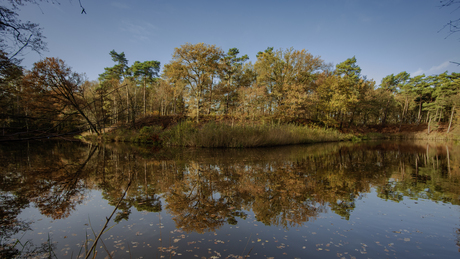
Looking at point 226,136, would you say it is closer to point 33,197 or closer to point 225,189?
point 225,189

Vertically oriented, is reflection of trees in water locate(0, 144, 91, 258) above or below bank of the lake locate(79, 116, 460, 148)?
below

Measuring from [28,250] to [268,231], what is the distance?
10.2 feet

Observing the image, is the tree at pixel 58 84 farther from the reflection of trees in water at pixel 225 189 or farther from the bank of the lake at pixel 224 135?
the bank of the lake at pixel 224 135

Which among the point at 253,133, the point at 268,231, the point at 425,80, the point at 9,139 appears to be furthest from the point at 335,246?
the point at 425,80

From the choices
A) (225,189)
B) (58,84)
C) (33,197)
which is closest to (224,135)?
(225,189)

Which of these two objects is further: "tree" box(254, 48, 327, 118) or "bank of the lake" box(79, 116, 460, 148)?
"tree" box(254, 48, 327, 118)

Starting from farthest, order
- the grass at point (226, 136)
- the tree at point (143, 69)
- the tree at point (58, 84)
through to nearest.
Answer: the tree at point (143, 69) → the grass at point (226, 136) → the tree at point (58, 84)

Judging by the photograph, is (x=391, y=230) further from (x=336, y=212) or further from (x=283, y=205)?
(x=283, y=205)

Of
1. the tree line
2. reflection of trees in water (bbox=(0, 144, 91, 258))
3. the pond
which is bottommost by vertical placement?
reflection of trees in water (bbox=(0, 144, 91, 258))

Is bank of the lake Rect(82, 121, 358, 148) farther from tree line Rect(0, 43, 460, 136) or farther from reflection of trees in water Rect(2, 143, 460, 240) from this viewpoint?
reflection of trees in water Rect(2, 143, 460, 240)

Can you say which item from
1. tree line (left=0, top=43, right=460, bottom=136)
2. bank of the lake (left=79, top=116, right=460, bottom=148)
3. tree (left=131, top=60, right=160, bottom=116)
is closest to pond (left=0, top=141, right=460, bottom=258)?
bank of the lake (left=79, top=116, right=460, bottom=148)

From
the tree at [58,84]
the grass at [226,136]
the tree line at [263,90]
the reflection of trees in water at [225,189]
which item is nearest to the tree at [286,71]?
the tree line at [263,90]

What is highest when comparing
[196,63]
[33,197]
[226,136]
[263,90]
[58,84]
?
[196,63]

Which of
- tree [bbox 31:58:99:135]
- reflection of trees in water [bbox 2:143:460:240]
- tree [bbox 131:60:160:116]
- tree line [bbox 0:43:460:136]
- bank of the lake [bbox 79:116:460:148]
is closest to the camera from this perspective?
tree [bbox 31:58:99:135]
